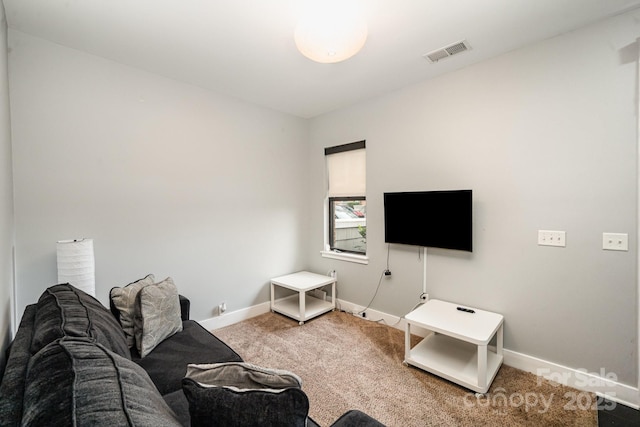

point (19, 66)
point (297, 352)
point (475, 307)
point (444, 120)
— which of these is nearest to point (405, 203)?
point (444, 120)

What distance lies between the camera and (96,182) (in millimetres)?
2396

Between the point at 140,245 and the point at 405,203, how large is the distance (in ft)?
8.75

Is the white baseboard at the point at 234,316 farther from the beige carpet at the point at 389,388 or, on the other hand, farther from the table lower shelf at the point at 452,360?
the table lower shelf at the point at 452,360

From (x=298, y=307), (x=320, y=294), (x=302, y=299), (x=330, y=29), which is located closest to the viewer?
(x=330, y=29)

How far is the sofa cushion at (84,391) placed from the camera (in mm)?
590

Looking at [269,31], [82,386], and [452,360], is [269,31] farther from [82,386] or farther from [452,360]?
[452,360]

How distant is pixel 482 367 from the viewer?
2000mm

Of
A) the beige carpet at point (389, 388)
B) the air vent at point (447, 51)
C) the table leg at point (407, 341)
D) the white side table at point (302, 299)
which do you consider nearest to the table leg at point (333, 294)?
the white side table at point (302, 299)

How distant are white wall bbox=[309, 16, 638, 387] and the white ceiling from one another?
272mm

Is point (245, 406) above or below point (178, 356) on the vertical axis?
above

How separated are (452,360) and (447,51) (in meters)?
2.62

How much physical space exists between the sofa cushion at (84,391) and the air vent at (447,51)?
2856 mm

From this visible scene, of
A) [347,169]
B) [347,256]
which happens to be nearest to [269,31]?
[347,169]

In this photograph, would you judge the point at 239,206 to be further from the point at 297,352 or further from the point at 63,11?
the point at 63,11
